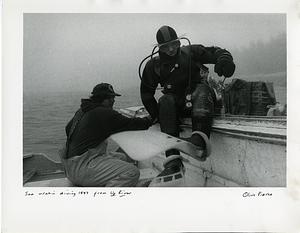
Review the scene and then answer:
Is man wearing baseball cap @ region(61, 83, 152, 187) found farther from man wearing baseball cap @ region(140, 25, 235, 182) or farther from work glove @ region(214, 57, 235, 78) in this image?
work glove @ region(214, 57, 235, 78)

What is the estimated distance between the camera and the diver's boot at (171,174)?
66.7 inches

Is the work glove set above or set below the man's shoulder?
above

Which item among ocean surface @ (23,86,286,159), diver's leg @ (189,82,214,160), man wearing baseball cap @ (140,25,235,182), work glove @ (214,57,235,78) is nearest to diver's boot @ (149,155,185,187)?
man wearing baseball cap @ (140,25,235,182)

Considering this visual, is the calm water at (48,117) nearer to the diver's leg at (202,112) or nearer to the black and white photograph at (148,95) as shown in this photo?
the black and white photograph at (148,95)

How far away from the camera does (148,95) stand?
67.2 inches

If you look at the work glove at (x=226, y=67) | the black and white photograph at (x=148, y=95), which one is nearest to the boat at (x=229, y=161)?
the black and white photograph at (x=148, y=95)

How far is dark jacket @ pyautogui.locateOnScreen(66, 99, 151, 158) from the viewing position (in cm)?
171

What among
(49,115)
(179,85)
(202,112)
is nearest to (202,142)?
(202,112)

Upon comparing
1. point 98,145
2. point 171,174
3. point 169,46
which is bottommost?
point 171,174

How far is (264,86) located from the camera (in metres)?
1.67

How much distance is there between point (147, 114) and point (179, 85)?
0.17 meters

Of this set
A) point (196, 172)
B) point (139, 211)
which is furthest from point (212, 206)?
point (139, 211)

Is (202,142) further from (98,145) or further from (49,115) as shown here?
(49,115)

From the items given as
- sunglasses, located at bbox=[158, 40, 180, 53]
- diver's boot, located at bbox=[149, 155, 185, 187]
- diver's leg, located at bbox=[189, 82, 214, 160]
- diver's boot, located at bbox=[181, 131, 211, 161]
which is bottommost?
diver's boot, located at bbox=[149, 155, 185, 187]
